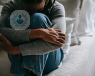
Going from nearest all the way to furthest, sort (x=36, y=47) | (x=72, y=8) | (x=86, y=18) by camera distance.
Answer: (x=36, y=47) → (x=72, y=8) → (x=86, y=18)

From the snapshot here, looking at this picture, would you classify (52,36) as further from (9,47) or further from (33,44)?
(9,47)

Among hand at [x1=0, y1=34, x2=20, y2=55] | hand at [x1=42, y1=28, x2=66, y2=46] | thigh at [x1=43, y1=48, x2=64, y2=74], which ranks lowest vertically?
thigh at [x1=43, y1=48, x2=64, y2=74]

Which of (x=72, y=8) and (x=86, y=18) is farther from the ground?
(x=72, y=8)

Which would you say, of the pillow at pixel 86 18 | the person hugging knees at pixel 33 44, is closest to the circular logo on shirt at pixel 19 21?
the person hugging knees at pixel 33 44

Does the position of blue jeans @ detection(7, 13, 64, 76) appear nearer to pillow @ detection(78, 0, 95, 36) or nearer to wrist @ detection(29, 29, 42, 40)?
wrist @ detection(29, 29, 42, 40)

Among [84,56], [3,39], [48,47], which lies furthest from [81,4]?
[3,39]

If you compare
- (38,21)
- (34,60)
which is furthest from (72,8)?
(34,60)

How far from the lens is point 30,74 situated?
0.56m

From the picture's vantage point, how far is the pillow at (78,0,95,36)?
0.94m

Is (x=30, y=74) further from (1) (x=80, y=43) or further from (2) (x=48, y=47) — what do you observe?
(1) (x=80, y=43)

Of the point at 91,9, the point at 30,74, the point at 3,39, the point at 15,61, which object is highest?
the point at 91,9

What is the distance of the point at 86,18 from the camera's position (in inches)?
38.4

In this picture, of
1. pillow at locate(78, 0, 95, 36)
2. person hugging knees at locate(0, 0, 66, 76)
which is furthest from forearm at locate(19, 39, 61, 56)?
pillow at locate(78, 0, 95, 36)

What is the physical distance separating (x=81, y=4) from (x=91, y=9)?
0.15m
